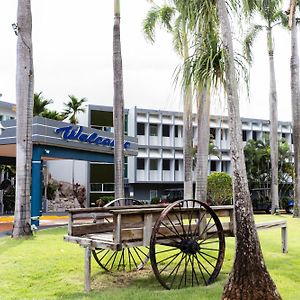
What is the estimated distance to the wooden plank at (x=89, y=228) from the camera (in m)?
8.41

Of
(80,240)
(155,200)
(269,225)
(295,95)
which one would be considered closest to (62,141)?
(269,225)

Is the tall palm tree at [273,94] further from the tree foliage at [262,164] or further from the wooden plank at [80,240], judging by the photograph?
the wooden plank at [80,240]

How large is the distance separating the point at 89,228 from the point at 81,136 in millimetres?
15495

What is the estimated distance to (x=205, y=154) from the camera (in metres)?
16.5

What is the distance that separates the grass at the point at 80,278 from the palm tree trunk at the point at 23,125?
3.06 metres

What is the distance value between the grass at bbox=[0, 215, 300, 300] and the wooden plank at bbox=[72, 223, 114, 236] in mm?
873

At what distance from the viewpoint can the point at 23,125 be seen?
52.4 ft

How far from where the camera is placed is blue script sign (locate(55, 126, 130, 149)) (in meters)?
22.5

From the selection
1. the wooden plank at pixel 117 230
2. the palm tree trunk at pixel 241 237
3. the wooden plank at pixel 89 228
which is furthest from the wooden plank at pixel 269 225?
the wooden plank at pixel 117 230

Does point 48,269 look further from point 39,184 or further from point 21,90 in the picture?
point 39,184

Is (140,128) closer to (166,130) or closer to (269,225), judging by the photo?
(166,130)

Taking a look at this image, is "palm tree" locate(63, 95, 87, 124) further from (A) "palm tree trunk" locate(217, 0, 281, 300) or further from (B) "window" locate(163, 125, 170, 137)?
(A) "palm tree trunk" locate(217, 0, 281, 300)

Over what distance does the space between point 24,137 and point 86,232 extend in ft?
26.8

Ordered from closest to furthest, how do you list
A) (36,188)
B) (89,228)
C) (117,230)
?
(117,230) → (89,228) → (36,188)
